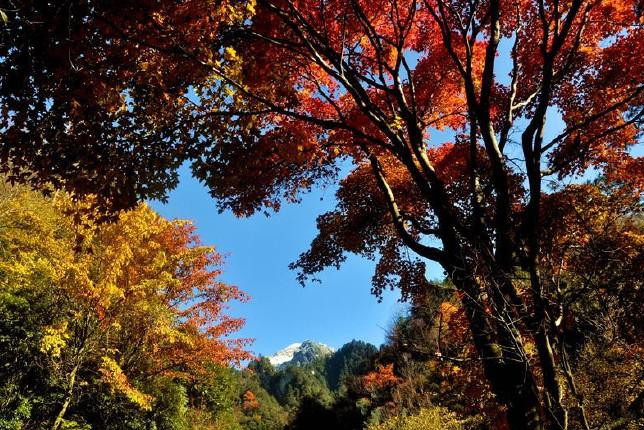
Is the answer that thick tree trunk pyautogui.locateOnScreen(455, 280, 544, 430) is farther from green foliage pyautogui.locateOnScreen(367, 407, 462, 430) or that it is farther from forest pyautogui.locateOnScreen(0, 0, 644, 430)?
green foliage pyautogui.locateOnScreen(367, 407, 462, 430)

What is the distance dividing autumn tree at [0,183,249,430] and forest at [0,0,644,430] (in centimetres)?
8

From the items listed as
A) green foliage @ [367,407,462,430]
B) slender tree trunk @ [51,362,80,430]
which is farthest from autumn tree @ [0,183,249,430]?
green foliage @ [367,407,462,430]

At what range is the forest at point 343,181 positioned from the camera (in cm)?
419

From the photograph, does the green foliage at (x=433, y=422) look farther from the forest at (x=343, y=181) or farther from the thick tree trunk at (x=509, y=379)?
the thick tree trunk at (x=509, y=379)

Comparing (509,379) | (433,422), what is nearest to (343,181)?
(509,379)

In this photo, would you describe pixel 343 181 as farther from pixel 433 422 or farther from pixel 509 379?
pixel 433 422

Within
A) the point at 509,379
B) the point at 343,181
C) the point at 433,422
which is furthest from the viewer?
the point at 433,422

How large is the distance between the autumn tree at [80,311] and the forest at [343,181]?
8 cm

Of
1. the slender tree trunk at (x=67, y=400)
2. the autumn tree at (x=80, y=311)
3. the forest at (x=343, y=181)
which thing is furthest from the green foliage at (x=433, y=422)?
the slender tree trunk at (x=67, y=400)

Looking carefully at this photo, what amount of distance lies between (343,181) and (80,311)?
809 cm

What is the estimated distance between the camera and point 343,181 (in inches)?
420

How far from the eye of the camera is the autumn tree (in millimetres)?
10812

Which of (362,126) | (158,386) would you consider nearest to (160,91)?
(362,126)

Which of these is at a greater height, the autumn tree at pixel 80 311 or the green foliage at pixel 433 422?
the autumn tree at pixel 80 311
